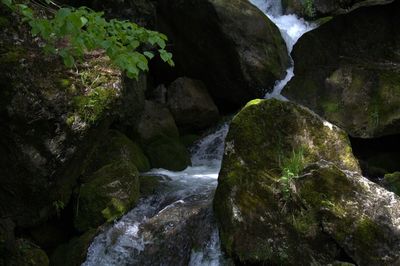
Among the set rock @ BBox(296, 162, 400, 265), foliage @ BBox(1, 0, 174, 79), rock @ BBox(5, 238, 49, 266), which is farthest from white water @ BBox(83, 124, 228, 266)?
foliage @ BBox(1, 0, 174, 79)

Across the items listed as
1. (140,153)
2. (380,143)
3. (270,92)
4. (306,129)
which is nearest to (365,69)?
(380,143)

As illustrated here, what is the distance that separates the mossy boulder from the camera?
266 inches

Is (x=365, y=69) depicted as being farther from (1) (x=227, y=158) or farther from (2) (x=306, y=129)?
(1) (x=227, y=158)

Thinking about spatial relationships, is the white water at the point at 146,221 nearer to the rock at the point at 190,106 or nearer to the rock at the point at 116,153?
the rock at the point at 116,153

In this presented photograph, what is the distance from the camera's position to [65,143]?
18.7ft

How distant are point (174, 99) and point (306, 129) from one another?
5.18 meters

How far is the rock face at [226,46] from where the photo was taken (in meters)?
10.9

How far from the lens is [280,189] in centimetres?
575

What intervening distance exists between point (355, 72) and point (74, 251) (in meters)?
6.70

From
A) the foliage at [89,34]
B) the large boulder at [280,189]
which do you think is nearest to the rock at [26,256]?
the large boulder at [280,189]

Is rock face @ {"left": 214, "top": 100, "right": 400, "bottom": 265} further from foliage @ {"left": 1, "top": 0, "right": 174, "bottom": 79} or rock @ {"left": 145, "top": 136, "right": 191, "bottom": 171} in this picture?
rock @ {"left": 145, "top": 136, "right": 191, "bottom": 171}

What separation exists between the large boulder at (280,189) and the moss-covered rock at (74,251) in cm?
187

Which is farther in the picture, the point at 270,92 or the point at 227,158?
the point at 270,92

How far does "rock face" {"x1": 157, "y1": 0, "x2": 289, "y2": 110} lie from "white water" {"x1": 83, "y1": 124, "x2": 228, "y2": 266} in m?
2.94
